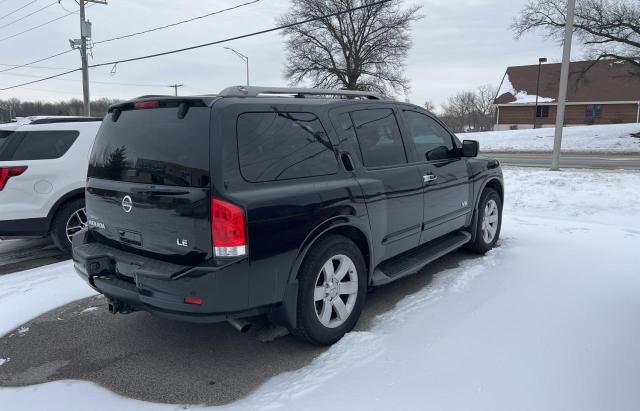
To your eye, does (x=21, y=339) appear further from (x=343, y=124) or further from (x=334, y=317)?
(x=343, y=124)

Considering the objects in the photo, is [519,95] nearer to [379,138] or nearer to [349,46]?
[349,46]

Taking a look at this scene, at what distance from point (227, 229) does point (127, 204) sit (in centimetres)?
92

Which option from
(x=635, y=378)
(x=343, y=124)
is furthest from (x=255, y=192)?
(x=635, y=378)

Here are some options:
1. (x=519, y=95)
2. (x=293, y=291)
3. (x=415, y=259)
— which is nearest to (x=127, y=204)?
(x=293, y=291)

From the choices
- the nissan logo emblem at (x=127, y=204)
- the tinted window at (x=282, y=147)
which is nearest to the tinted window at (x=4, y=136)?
the nissan logo emblem at (x=127, y=204)

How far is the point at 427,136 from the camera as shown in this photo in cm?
496

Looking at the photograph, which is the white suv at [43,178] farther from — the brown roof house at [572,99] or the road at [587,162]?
the brown roof house at [572,99]

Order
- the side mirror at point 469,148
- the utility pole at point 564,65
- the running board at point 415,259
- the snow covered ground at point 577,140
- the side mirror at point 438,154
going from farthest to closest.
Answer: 1. the snow covered ground at point 577,140
2. the utility pole at point 564,65
3. the side mirror at point 469,148
4. the side mirror at point 438,154
5. the running board at point 415,259

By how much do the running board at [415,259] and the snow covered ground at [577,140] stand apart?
26.3m

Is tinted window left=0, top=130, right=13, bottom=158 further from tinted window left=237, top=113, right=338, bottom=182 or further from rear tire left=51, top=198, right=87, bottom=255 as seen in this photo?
tinted window left=237, top=113, right=338, bottom=182

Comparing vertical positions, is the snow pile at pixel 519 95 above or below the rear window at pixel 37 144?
above

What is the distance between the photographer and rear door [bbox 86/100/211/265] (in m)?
2.96

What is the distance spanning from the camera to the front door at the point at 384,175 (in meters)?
3.87

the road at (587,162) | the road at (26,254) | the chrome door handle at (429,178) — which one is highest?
the chrome door handle at (429,178)
